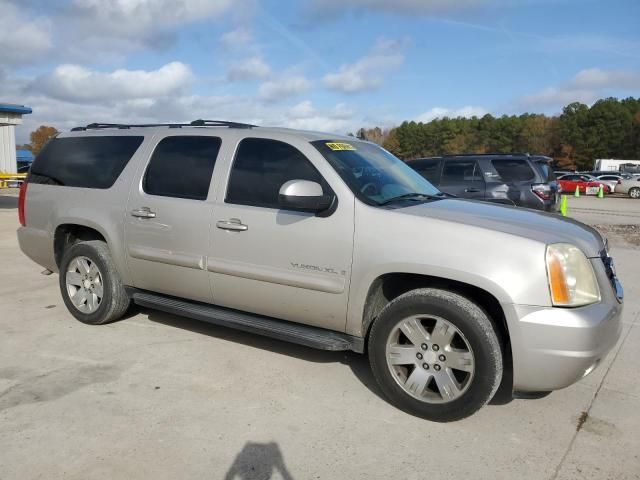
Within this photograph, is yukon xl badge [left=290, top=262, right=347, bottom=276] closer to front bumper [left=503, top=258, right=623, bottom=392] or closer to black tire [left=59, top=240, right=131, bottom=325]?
front bumper [left=503, top=258, right=623, bottom=392]

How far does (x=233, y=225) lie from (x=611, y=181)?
40.0 m

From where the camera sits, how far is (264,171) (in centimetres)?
404

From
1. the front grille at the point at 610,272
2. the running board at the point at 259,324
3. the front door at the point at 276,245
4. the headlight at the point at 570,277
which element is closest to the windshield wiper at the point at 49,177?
the running board at the point at 259,324

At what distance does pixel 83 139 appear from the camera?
17.0ft

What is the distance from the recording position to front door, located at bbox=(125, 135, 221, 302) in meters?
4.21

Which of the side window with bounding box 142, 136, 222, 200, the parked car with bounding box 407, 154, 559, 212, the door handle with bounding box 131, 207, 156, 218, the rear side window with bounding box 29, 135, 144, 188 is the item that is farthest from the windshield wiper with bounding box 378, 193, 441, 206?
the parked car with bounding box 407, 154, 559, 212

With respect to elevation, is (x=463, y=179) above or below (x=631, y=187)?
above

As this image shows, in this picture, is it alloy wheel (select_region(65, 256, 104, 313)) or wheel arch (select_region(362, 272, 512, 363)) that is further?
alloy wheel (select_region(65, 256, 104, 313))

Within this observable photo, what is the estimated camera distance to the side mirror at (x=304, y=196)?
3475mm

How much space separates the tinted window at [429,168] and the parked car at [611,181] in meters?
30.1

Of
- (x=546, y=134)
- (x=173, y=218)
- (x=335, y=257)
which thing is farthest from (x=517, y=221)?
(x=546, y=134)

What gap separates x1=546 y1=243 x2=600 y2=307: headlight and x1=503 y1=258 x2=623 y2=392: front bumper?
0.17 ft

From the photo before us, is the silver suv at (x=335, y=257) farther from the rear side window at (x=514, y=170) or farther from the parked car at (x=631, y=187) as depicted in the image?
the parked car at (x=631, y=187)

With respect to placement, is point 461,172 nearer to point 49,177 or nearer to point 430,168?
point 430,168
